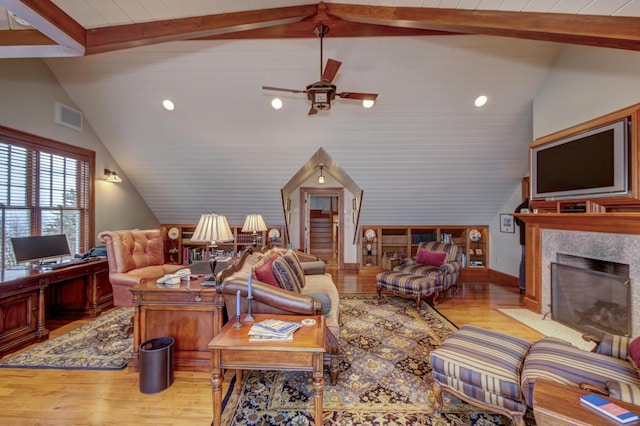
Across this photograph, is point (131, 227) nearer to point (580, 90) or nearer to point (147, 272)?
point (147, 272)

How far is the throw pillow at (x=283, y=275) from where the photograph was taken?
251 cm

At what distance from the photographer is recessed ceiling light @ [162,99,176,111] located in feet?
13.0

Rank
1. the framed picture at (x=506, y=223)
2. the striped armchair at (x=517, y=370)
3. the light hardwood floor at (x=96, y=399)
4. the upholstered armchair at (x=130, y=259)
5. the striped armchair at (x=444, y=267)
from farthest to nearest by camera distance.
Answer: the framed picture at (x=506, y=223) → the striped armchair at (x=444, y=267) → the upholstered armchair at (x=130, y=259) → the light hardwood floor at (x=96, y=399) → the striped armchair at (x=517, y=370)

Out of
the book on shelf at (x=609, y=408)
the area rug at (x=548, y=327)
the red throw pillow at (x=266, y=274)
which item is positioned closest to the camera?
the book on shelf at (x=609, y=408)

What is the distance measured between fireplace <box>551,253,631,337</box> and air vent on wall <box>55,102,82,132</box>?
22.6ft

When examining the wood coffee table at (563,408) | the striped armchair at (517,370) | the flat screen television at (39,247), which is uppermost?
the flat screen television at (39,247)

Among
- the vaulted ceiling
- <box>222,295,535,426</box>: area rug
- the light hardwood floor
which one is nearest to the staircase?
the vaulted ceiling

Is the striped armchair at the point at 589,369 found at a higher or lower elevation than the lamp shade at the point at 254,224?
lower

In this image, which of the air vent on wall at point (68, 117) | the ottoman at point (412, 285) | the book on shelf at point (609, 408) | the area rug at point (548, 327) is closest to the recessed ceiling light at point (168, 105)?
the air vent on wall at point (68, 117)

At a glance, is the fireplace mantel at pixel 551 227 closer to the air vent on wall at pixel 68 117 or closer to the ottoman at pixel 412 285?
the ottoman at pixel 412 285

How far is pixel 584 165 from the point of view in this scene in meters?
2.96

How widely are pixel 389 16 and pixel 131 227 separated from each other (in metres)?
5.34

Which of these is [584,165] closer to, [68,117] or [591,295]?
[591,295]

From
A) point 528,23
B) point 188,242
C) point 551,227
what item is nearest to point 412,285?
point 551,227
